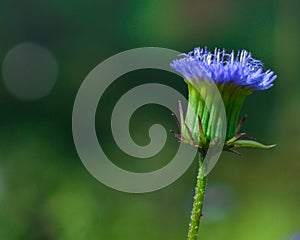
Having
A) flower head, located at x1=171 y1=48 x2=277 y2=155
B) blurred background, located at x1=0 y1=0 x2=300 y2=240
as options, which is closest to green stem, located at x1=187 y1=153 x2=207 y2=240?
flower head, located at x1=171 y1=48 x2=277 y2=155

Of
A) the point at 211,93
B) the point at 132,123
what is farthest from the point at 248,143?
the point at 132,123

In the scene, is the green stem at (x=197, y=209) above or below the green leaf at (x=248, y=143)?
below

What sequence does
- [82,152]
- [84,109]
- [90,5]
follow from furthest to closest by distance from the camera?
[90,5] < [84,109] < [82,152]

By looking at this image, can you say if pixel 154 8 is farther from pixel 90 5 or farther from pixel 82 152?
pixel 82 152

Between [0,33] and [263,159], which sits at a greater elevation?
[0,33]

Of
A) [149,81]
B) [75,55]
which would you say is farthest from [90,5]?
[149,81]

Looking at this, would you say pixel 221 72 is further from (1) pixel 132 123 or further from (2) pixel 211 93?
(1) pixel 132 123

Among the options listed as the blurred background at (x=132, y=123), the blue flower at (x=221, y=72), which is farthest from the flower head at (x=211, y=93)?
the blurred background at (x=132, y=123)

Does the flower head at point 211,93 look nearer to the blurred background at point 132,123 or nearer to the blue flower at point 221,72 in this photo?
the blue flower at point 221,72
